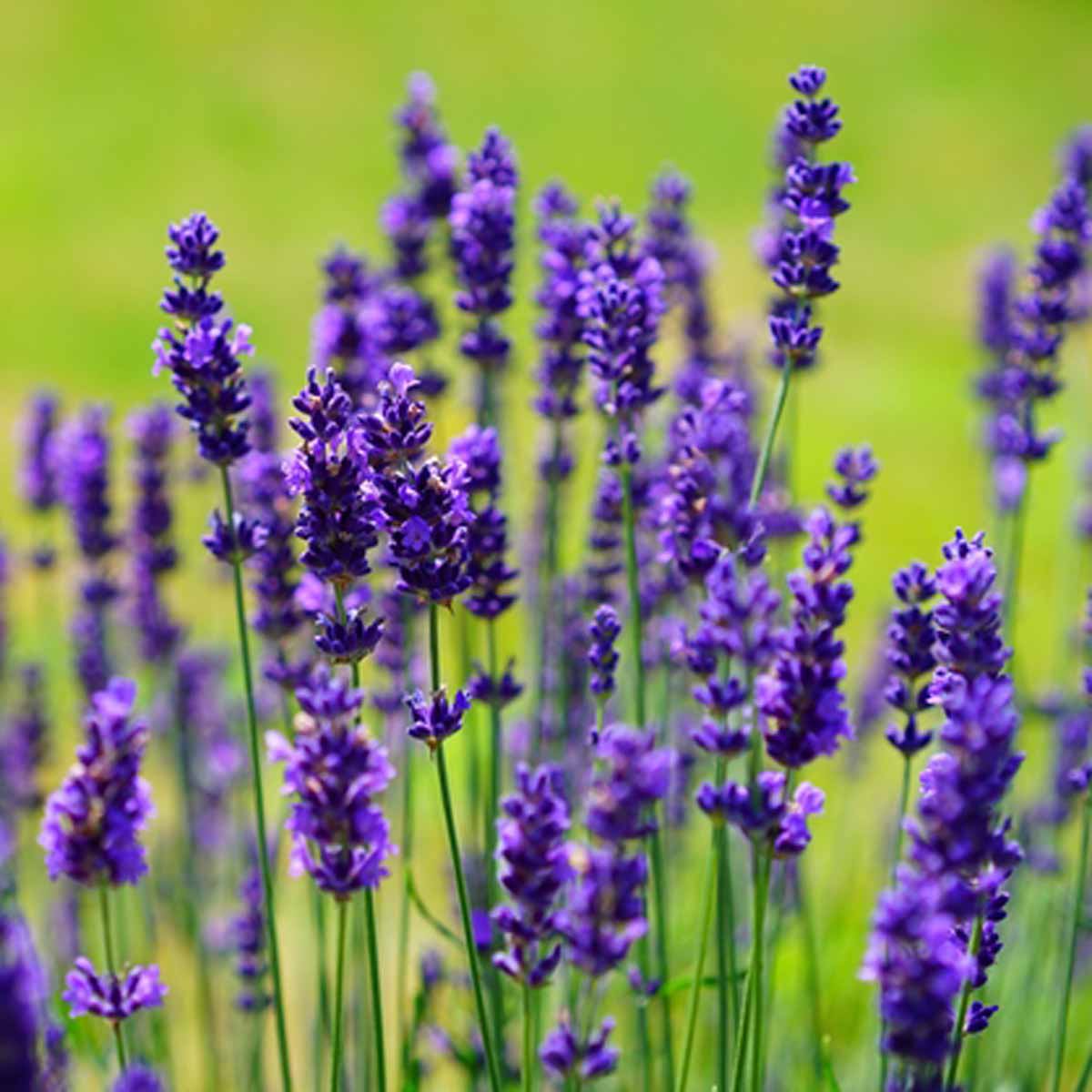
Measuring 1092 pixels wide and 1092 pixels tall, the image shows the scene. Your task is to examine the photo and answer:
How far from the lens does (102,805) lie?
165cm

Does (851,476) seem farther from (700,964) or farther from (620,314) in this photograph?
(700,964)

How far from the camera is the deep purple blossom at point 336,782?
5.02 feet

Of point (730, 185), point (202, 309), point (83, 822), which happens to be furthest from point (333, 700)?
point (730, 185)

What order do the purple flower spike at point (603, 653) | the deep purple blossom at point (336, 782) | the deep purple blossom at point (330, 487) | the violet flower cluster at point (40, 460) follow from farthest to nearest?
the violet flower cluster at point (40, 460)
the purple flower spike at point (603, 653)
the deep purple blossom at point (330, 487)
the deep purple blossom at point (336, 782)

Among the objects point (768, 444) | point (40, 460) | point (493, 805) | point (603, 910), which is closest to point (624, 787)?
point (603, 910)

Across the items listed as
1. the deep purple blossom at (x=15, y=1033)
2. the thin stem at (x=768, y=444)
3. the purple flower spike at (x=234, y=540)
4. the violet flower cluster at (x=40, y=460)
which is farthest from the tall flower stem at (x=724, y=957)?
the violet flower cluster at (x=40, y=460)

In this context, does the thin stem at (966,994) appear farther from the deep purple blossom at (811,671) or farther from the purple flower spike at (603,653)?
the purple flower spike at (603,653)

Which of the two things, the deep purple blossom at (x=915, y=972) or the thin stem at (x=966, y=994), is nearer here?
the deep purple blossom at (x=915, y=972)

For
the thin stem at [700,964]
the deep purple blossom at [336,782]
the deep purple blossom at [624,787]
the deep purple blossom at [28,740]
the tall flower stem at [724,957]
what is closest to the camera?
the deep purple blossom at [624,787]

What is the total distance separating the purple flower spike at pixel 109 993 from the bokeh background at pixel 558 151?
7.25 metres

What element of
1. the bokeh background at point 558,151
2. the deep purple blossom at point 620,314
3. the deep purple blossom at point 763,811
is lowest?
the deep purple blossom at point 763,811

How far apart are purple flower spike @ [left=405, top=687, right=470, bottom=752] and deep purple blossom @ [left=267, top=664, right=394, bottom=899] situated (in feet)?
0.79

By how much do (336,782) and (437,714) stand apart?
0.38 m

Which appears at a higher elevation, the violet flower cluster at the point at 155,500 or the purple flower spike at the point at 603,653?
the violet flower cluster at the point at 155,500
